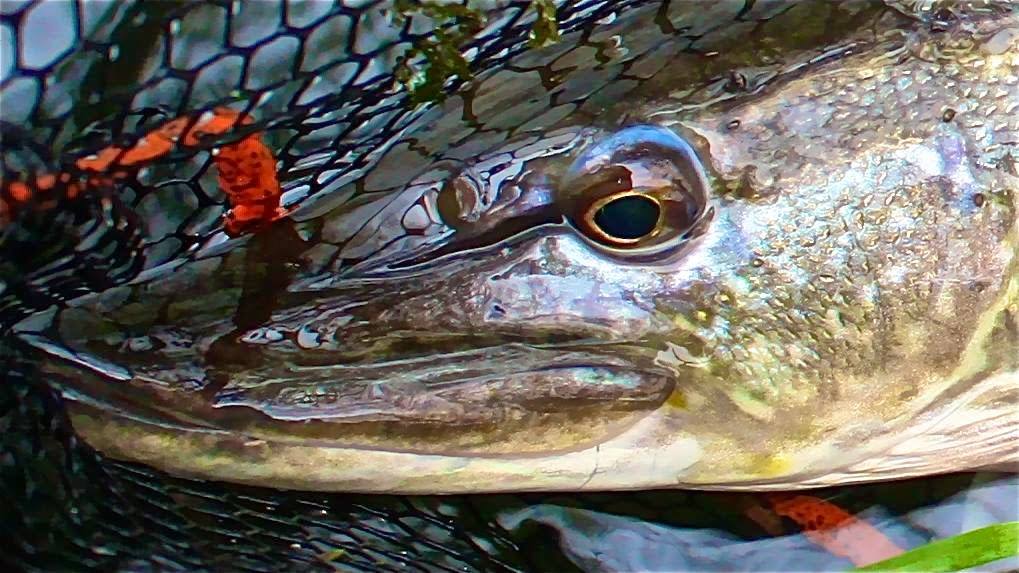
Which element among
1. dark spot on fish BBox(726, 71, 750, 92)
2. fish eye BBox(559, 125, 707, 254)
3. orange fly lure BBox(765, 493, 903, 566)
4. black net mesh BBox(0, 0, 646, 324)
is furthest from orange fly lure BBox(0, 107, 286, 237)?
orange fly lure BBox(765, 493, 903, 566)

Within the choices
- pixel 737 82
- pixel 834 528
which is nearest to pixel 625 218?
pixel 737 82

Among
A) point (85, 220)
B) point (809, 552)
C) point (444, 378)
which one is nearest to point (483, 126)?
point (444, 378)

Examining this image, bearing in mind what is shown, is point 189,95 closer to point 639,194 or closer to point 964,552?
point 639,194

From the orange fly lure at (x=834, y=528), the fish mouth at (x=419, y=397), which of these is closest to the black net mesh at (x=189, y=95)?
the fish mouth at (x=419, y=397)

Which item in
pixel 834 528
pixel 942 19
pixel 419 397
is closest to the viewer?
pixel 419 397

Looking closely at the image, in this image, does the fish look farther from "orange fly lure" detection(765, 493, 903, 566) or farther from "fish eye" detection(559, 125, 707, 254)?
"orange fly lure" detection(765, 493, 903, 566)

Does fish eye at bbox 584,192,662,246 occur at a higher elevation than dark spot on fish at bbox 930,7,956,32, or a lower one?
lower

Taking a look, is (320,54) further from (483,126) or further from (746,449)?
(746,449)
